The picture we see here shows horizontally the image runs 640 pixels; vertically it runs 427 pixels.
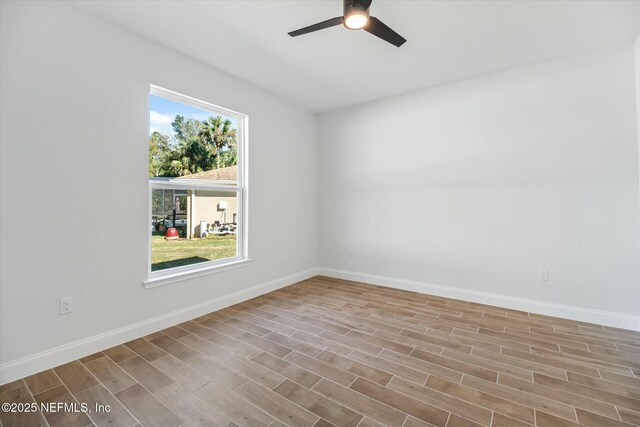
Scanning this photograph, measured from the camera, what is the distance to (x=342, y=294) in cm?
393

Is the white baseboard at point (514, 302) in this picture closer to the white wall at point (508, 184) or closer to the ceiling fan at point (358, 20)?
the white wall at point (508, 184)

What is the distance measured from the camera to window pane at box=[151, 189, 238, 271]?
2.97 metres

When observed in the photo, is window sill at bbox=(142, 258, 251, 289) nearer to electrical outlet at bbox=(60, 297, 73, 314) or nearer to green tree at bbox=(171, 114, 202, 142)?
electrical outlet at bbox=(60, 297, 73, 314)

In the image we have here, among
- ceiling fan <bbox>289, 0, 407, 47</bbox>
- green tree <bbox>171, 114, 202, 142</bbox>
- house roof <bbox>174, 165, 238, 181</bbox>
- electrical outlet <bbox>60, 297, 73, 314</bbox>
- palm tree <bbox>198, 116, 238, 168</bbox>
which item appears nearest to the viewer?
ceiling fan <bbox>289, 0, 407, 47</bbox>

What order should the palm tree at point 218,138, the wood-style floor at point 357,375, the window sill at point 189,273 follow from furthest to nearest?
1. the palm tree at point 218,138
2. the window sill at point 189,273
3. the wood-style floor at point 357,375

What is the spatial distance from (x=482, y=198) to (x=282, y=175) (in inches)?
105

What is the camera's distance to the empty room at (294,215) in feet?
6.36

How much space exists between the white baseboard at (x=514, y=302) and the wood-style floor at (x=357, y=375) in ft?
0.35

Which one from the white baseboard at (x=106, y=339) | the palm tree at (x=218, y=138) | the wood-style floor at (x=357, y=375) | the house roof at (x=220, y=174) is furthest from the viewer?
the palm tree at (x=218, y=138)

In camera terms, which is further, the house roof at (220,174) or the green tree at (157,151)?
the house roof at (220,174)

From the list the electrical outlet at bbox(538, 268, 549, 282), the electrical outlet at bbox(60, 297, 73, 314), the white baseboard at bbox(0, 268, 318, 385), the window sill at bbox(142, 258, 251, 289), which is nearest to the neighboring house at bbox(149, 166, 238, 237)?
the window sill at bbox(142, 258, 251, 289)

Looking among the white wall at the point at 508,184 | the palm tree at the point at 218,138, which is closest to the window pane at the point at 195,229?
the palm tree at the point at 218,138

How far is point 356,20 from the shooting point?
197 cm

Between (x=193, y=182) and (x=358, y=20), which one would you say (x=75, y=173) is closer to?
(x=193, y=182)
